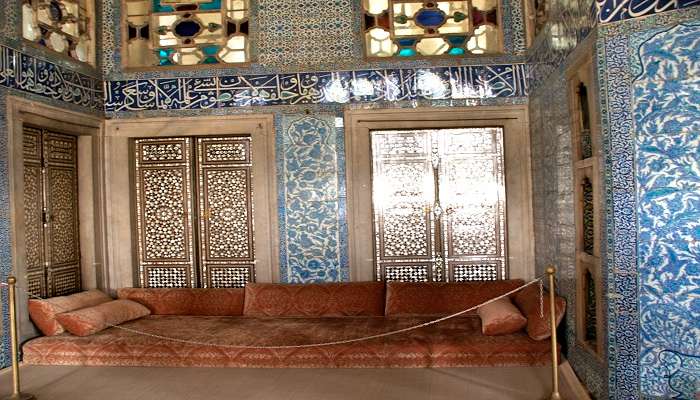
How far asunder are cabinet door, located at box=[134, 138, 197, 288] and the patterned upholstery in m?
0.99

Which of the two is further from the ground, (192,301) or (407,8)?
(407,8)

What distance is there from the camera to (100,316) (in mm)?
5828

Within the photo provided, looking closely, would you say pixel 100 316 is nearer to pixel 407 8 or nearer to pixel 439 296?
pixel 439 296

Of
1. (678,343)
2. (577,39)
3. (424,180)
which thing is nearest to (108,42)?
(424,180)

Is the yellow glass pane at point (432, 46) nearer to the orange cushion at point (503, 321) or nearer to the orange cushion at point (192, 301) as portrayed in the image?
the orange cushion at point (503, 321)

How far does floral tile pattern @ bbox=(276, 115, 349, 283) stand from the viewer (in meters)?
6.55

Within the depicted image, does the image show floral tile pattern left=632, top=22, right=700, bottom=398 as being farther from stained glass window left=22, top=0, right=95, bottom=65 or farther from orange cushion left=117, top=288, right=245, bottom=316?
stained glass window left=22, top=0, right=95, bottom=65

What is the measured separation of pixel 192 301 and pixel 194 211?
0.95m

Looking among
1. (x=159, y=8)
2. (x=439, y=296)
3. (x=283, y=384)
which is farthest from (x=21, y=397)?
(x=159, y=8)

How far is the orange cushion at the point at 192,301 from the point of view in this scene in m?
6.51

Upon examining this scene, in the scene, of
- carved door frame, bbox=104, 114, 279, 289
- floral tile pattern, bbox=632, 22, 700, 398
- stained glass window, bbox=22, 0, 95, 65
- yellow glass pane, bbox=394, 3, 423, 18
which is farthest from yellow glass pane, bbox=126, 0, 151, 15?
floral tile pattern, bbox=632, 22, 700, 398

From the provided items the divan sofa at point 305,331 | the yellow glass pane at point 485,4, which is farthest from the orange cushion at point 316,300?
the yellow glass pane at point 485,4

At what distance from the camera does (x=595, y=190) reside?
4066 mm

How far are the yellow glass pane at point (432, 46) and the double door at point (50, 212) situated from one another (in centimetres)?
371
